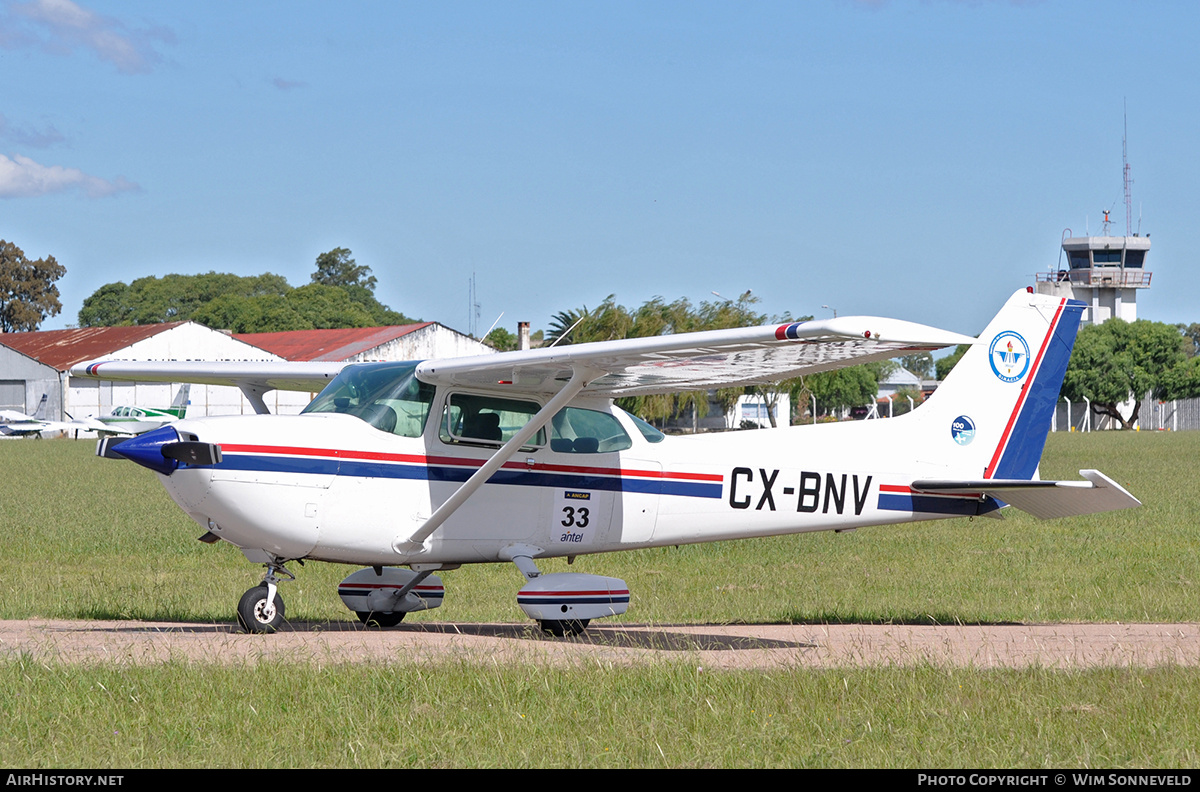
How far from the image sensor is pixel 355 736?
619cm

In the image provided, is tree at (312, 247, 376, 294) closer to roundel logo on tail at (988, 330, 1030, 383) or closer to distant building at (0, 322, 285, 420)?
distant building at (0, 322, 285, 420)

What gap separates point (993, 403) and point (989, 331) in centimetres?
71

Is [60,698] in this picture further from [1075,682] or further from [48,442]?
[48,442]

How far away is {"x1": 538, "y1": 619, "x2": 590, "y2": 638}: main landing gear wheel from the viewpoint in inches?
387

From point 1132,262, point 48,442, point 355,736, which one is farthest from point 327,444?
point 1132,262

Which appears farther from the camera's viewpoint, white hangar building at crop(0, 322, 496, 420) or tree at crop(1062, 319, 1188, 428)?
tree at crop(1062, 319, 1188, 428)

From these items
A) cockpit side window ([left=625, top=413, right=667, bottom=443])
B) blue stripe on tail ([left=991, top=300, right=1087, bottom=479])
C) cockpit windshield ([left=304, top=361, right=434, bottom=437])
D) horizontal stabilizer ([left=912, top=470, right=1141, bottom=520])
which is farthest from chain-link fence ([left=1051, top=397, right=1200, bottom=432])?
cockpit windshield ([left=304, top=361, right=434, bottom=437])

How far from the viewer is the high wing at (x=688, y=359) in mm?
7449

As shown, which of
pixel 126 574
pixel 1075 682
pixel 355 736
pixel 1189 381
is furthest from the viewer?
pixel 1189 381

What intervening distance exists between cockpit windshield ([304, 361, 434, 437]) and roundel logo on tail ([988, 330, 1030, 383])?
5.58 meters

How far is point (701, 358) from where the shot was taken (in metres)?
9.26

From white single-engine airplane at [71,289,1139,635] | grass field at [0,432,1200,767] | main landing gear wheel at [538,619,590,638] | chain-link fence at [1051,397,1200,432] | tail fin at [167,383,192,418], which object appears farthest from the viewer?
chain-link fence at [1051,397,1200,432]

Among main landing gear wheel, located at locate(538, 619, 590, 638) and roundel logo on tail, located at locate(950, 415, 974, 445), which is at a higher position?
roundel logo on tail, located at locate(950, 415, 974, 445)

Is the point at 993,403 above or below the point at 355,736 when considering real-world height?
above
